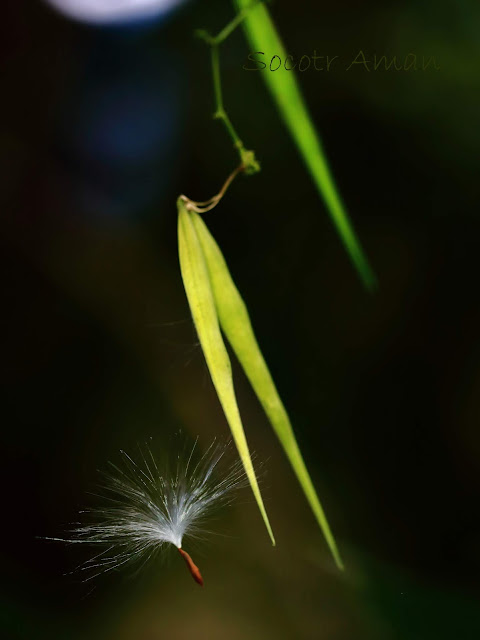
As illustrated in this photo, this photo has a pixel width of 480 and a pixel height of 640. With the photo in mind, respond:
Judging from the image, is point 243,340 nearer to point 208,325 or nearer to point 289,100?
point 208,325

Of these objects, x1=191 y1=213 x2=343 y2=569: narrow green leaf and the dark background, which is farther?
the dark background

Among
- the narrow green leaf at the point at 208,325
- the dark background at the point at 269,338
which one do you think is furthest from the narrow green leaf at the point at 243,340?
the dark background at the point at 269,338

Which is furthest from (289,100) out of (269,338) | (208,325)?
(269,338)

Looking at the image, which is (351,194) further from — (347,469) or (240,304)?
(240,304)

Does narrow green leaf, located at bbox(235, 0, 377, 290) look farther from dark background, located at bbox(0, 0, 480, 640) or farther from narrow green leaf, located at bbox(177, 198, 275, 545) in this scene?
dark background, located at bbox(0, 0, 480, 640)

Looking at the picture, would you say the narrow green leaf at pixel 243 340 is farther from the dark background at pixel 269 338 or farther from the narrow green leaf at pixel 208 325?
the dark background at pixel 269 338

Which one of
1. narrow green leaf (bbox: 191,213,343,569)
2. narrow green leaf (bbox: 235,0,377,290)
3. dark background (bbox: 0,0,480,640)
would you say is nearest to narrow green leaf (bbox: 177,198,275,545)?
narrow green leaf (bbox: 191,213,343,569)
